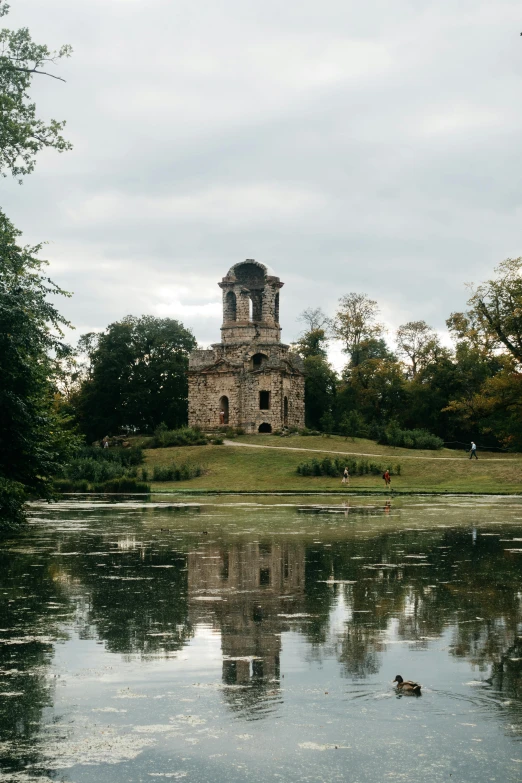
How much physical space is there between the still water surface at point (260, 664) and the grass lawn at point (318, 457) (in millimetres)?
27391

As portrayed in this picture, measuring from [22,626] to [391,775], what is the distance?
207 inches

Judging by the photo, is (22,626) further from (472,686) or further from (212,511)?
(212,511)

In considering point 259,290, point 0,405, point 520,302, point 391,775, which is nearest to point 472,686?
point 391,775

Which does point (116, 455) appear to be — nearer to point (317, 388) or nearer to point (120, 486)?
point (120, 486)

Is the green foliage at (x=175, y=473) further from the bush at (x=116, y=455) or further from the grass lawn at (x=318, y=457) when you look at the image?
the bush at (x=116, y=455)

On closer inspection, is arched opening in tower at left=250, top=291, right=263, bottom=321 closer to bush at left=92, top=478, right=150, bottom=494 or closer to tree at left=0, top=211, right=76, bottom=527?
bush at left=92, top=478, right=150, bottom=494

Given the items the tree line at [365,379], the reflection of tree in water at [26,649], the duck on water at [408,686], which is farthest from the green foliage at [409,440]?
the duck on water at [408,686]

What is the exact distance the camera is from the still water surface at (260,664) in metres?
5.34

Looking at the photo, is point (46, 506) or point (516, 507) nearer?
point (516, 507)

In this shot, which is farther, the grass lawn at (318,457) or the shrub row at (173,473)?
the shrub row at (173,473)

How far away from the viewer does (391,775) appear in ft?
16.6

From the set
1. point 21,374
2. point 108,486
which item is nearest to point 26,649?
point 21,374

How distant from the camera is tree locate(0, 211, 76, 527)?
18.4 metres

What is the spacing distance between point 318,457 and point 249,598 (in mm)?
41259
